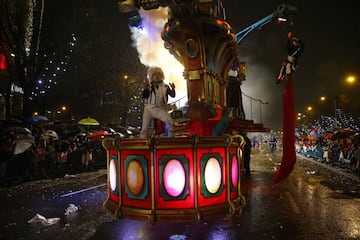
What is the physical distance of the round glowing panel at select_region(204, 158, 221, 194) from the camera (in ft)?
24.2

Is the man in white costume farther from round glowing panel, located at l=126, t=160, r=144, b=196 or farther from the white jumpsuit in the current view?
round glowing panel, located at l=126, t=160, r=144, b=196

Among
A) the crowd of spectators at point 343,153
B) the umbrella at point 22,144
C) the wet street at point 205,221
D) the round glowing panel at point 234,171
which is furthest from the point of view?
the crowd of spectators at point 343,153

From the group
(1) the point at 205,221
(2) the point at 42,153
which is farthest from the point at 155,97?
(2) the point at 42,153

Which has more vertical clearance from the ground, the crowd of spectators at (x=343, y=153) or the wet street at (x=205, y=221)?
the crowd of spectators at (x=343, y=153)

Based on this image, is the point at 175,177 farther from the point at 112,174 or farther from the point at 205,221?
the point at 112,174

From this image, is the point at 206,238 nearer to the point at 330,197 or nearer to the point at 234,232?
the point at 234,232

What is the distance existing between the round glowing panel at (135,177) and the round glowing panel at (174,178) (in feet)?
1.97

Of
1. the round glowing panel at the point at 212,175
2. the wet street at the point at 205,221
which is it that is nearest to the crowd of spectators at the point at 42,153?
the wet street at the point at 205,221

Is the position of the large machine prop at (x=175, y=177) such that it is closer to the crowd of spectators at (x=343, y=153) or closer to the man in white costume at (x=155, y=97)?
the man in white costume at (x=155, y=97)

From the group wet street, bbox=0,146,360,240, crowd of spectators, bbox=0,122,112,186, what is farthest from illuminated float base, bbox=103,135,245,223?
crowd of spectators, bbox=0,122,112,186

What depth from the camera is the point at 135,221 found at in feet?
23.6

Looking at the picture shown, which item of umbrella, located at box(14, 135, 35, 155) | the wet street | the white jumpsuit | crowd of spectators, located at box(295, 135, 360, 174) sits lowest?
the wet street

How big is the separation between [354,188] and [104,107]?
94.0ft

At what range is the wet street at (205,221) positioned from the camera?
615 centimetres
